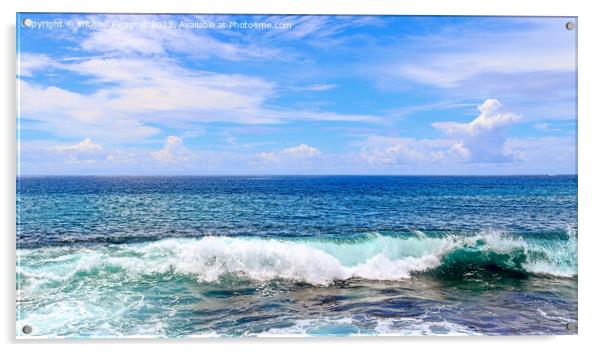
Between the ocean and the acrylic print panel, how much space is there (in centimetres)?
2

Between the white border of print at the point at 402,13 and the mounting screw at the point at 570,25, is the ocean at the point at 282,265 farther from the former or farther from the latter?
the mounting screw at the point at 570,25

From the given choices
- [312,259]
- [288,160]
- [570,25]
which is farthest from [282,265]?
[570,25]

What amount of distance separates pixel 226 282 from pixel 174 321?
1.88 ft

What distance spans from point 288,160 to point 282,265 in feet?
3.38

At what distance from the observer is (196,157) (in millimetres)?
3912

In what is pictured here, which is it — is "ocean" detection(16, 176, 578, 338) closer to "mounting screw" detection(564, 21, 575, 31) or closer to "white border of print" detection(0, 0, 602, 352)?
"white border of print" detection(0, 0, 602, 352)

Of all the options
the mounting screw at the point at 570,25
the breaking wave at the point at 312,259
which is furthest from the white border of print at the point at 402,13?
the breaking wave at the point at 312,259

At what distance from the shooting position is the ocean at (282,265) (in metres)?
3.21

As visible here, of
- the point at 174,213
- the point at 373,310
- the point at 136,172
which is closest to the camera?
the point at 373,310

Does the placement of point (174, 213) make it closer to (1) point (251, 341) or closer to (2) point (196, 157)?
(2) point (196, 157)

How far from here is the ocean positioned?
10.5 feet

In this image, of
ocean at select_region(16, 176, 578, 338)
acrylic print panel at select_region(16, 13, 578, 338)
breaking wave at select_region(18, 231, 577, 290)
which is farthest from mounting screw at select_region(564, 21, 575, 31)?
breaking wave at select_region(18, 231, 577, 290)

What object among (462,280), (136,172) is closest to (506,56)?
(462,280)

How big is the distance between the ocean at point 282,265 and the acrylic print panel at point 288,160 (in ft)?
0.05
